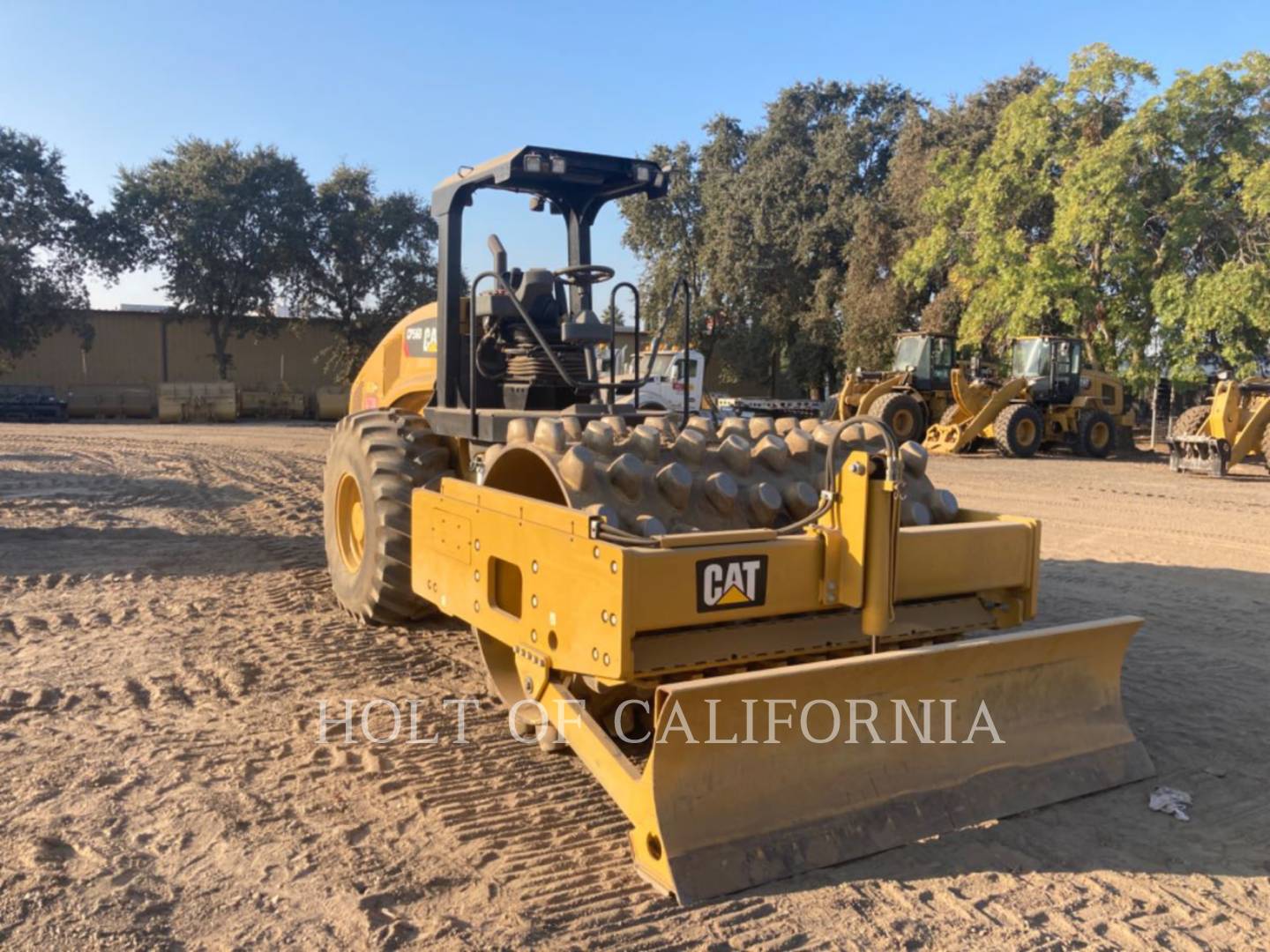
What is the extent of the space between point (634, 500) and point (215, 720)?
2.21m

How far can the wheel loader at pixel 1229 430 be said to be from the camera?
16375 millimetres

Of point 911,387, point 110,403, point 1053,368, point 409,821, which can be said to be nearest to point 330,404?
Answer: point 110,403

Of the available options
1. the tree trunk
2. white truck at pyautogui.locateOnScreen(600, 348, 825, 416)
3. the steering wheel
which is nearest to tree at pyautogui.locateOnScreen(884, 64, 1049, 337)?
white truck at pyautogui.locateOnScreen(600, 348, 825, 416)

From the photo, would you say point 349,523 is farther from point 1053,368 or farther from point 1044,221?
point 1044,221

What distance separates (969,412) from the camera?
21297 millimetres

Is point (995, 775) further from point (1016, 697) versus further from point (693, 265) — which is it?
point (693, 265)

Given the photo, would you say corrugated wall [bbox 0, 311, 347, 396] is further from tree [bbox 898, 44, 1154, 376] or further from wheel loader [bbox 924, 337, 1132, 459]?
wheel loader [bbox 924, 337, 1132, 459]

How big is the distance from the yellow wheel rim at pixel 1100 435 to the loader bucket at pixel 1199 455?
3918 mm

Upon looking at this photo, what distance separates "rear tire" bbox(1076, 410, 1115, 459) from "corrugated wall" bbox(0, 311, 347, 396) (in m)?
26.2

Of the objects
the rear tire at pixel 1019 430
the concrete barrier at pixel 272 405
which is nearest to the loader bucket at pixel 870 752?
the rear tire at pixel 1019 430

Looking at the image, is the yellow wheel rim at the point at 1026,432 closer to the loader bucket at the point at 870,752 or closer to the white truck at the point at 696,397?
the white truck at the point at 696,397

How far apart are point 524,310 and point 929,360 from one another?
19.1m

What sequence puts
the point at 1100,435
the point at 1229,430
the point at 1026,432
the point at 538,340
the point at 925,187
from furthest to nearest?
the point at 925,187
the point at 1100,435
the point at 1026,432
the point at 1229,430
the point at 538,340

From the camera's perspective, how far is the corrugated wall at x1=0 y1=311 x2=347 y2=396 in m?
34.0
